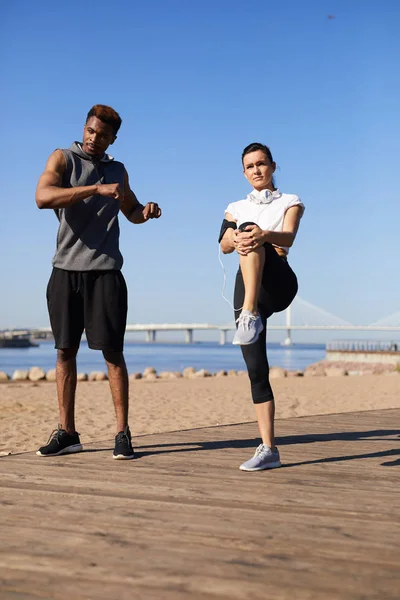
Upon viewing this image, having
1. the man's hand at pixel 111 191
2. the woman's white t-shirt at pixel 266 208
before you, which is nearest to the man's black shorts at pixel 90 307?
the man's hand at pixel 111 191

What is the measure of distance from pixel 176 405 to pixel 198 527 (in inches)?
394

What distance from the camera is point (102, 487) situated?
2.63 metres

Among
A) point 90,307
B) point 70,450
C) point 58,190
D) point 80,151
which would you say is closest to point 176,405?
point 70,450

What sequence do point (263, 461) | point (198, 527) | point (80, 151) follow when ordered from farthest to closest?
point (80, 151) < point (263, 461) < point (198, 527)

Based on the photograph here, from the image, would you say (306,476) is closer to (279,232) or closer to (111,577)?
(279,232)

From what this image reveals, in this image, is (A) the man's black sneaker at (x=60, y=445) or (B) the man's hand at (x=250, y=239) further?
(A) the man's black sneaker at (x=60, y=445)

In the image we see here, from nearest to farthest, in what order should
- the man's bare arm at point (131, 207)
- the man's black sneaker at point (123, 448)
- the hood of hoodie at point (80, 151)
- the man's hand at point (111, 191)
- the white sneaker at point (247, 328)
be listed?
the white sneaker at point (247, 328) → the man's hand at point (111, 191) → the man's black sneaker at point (123, 448) → the hood of hoodie at point (80, 151) → the man's bare arm at point (131, 207)

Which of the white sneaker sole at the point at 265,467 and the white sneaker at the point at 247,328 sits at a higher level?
the white sneaker at the point at 247,328

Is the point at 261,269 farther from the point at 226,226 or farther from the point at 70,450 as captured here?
the point at 70,450

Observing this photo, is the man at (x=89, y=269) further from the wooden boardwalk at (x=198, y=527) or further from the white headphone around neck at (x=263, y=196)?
the white headphone around neck at (x=263, y=196)

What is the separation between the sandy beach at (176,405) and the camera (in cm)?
845

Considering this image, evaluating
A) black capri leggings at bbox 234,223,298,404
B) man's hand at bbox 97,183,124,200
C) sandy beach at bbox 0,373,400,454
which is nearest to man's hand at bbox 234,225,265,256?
black capri leggings at bbox 234,223,298,404

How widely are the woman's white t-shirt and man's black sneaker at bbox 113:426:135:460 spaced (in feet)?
3.65

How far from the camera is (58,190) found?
3.31 m
